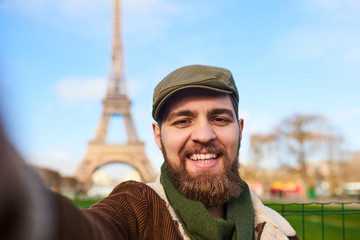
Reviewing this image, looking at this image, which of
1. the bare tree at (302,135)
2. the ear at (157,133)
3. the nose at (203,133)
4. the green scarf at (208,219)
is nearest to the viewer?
the green scarf at (208,219)

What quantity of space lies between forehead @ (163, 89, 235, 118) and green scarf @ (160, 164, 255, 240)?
0.33m

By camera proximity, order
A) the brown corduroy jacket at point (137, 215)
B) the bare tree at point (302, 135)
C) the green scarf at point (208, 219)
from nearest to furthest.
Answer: the brown corduroy jacket at point (137, 215) → the green scarf at point (208, 219) → the bare tree at point (302, 135)

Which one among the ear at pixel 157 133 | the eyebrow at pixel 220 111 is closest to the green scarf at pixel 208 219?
the ear at pixel 157 133

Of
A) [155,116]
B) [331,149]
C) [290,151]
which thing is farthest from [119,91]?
[155,116]

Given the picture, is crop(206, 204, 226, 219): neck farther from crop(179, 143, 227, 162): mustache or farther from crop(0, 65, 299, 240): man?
crop(179, 143, 227, 162): mustache

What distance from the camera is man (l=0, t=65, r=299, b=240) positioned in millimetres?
1433

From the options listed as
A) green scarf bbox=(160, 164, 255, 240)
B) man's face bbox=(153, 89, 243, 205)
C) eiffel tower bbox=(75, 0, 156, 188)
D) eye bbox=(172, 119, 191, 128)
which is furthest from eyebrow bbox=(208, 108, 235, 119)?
eiffel tower bbox=(75, 0, 156, 188)

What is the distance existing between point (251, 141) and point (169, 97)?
39.0m

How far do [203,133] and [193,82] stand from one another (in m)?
0.22

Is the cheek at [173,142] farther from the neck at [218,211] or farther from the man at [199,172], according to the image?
the neck at [218,211]

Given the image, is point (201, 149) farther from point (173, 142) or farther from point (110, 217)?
point (110, 217)

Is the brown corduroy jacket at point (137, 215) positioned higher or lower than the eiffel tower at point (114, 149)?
higher

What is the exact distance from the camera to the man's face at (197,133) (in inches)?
63.2

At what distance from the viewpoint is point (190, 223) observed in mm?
1429
